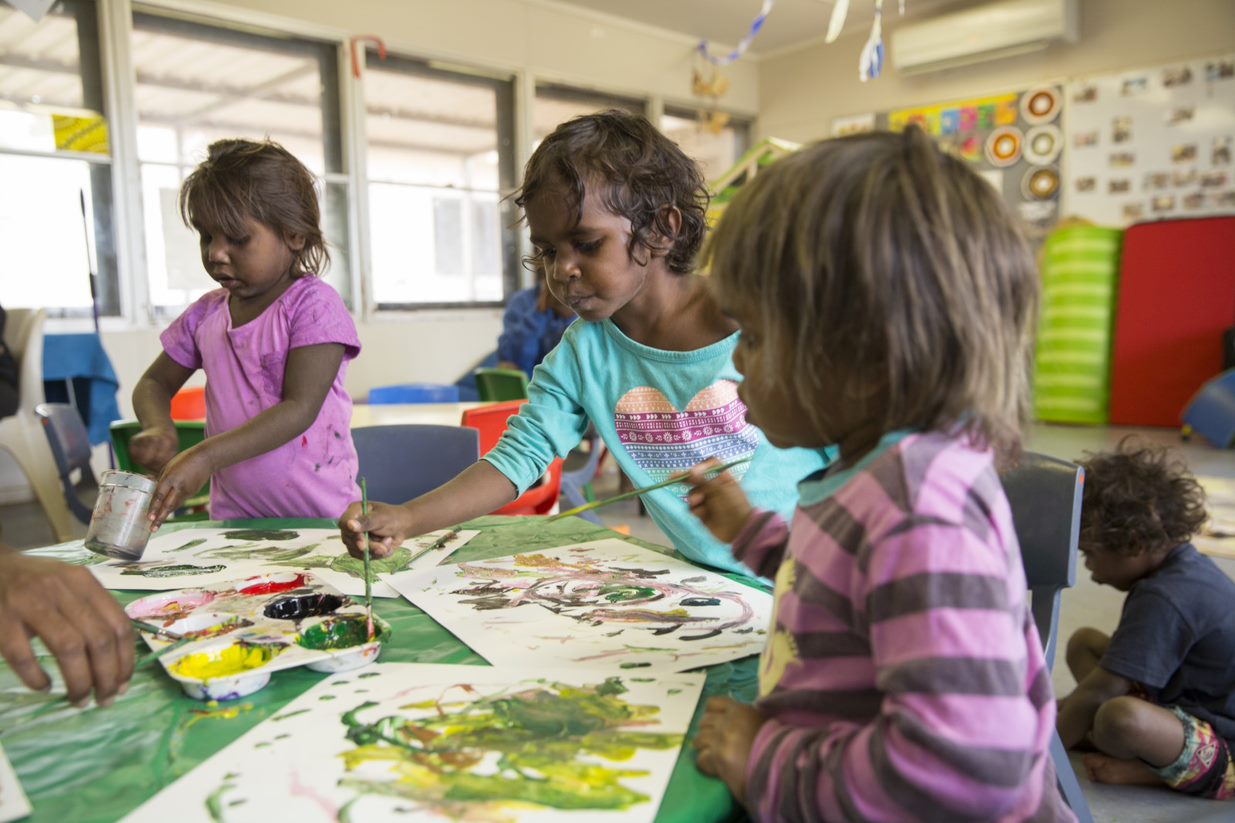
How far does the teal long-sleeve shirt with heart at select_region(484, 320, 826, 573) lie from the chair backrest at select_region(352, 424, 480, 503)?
53cm

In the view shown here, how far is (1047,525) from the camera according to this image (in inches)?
49.3

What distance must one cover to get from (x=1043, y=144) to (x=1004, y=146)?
10.6 inches

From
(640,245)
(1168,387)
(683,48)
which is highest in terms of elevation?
(683,48)

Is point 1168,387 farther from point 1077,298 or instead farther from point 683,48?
point 683,48

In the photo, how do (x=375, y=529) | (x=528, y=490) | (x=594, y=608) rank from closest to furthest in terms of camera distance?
(x=594, y=608), (x=375, y=529), (x=528, y=490)

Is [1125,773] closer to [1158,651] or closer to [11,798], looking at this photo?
[1158,651]

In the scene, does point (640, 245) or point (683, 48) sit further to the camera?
point (683, 48)

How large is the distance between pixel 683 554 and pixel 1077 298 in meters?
5.72

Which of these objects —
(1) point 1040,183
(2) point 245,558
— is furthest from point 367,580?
(1) point 1040,183

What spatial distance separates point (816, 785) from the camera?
0.54 m

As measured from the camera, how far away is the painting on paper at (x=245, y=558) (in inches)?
43.0

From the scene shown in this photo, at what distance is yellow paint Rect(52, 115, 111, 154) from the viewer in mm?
4316

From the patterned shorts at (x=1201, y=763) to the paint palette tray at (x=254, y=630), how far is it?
1.51 meters

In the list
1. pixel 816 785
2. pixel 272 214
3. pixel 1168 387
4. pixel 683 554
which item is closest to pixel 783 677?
pixel 816 785
